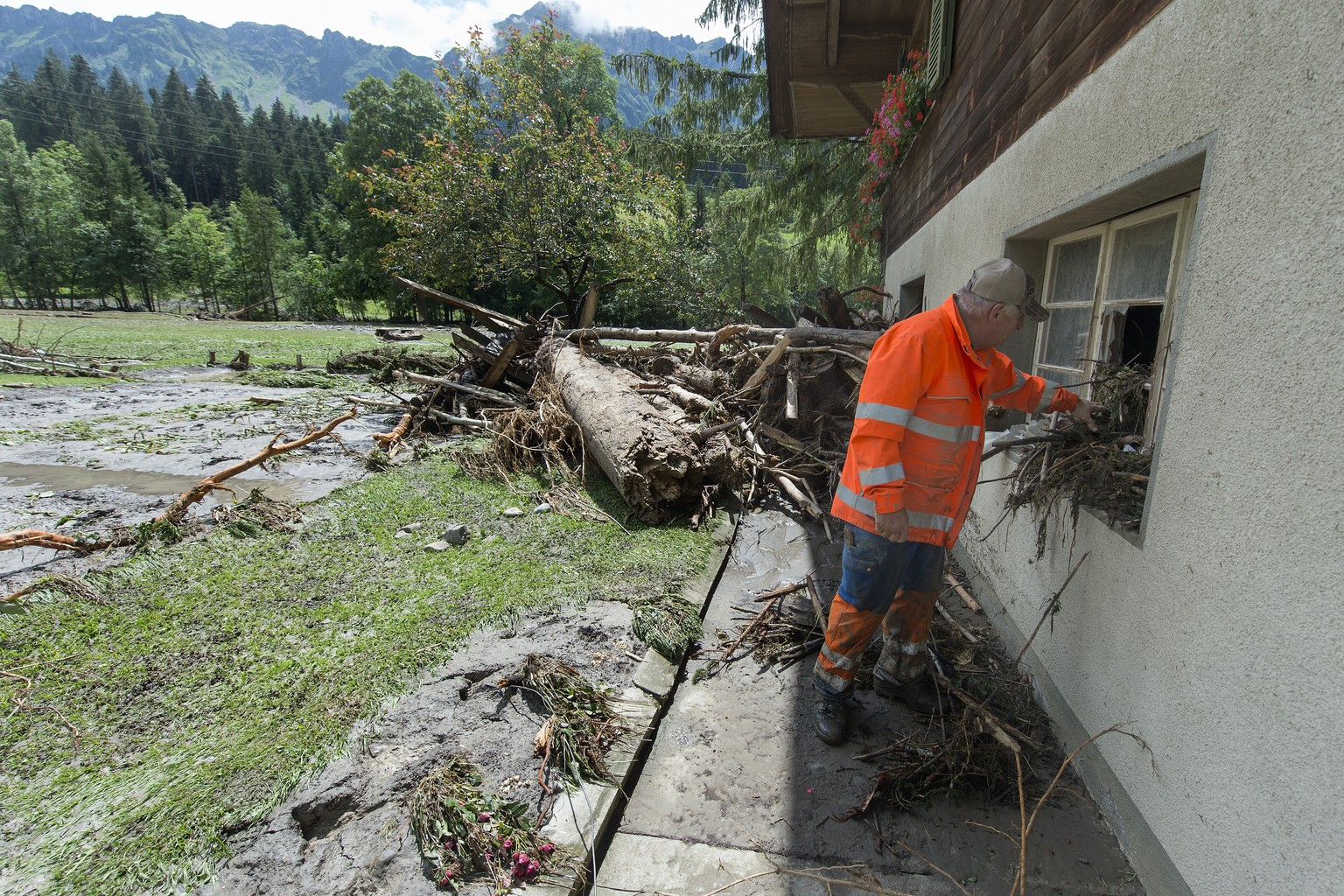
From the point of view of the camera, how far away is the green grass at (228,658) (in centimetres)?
220

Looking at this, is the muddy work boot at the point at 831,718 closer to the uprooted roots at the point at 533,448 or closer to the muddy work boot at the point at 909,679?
the muddy work boot at the point at 909,679

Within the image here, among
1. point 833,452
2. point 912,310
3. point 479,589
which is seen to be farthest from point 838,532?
point 912,310

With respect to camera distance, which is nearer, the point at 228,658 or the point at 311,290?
the point at 228,658

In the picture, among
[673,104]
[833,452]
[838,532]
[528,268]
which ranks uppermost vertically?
[673,104]

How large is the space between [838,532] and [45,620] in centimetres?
539

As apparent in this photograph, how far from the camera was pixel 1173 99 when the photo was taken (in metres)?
2.08

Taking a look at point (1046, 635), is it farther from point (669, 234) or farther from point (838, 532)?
point (669, 234)

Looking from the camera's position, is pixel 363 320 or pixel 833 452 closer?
pixel 833 452

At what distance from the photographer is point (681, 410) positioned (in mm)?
7199

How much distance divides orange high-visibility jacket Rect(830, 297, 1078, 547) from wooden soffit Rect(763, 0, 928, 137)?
6.13m

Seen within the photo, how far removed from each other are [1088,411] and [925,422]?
0.80 meters

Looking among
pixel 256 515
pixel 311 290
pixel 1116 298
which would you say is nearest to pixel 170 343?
pixel 256 515

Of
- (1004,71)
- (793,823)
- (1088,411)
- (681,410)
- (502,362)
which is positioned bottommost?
(793,823)

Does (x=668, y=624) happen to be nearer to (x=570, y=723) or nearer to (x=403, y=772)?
(x=570, y=723)
